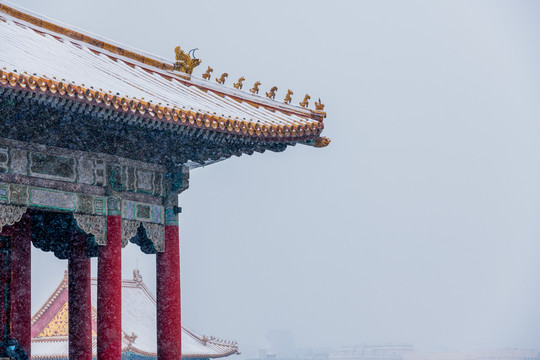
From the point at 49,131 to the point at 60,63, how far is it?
3.53ft

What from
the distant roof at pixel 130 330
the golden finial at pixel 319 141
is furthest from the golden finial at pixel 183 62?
the distant roof at pixel 130 330

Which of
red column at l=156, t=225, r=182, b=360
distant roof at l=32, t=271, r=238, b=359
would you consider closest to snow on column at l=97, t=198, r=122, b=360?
red column at l=156, t=225, r=182, b=360

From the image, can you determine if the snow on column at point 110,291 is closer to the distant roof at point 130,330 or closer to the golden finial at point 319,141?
the golden finial at point 319,141

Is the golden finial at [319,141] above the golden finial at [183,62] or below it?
below

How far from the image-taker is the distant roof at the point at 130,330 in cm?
2967

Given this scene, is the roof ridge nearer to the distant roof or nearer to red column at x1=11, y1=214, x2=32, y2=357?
the distant roof

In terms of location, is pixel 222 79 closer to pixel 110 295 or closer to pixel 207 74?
pixel 207 74

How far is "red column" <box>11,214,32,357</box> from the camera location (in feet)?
40.4

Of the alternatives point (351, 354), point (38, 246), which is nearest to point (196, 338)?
point (38, 246)

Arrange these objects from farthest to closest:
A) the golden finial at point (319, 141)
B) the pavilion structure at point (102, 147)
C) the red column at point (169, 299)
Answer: the golden finial at point (319, 141), the red column at point (169, 299), the pavilion structure at point (102, 147)

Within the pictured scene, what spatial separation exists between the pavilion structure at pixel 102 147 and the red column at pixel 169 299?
0.02 metres

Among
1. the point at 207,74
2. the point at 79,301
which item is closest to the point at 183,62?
the point at 207,74

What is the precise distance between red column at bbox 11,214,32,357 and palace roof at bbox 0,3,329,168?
Result: 2.64 m

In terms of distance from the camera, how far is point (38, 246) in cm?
1355
